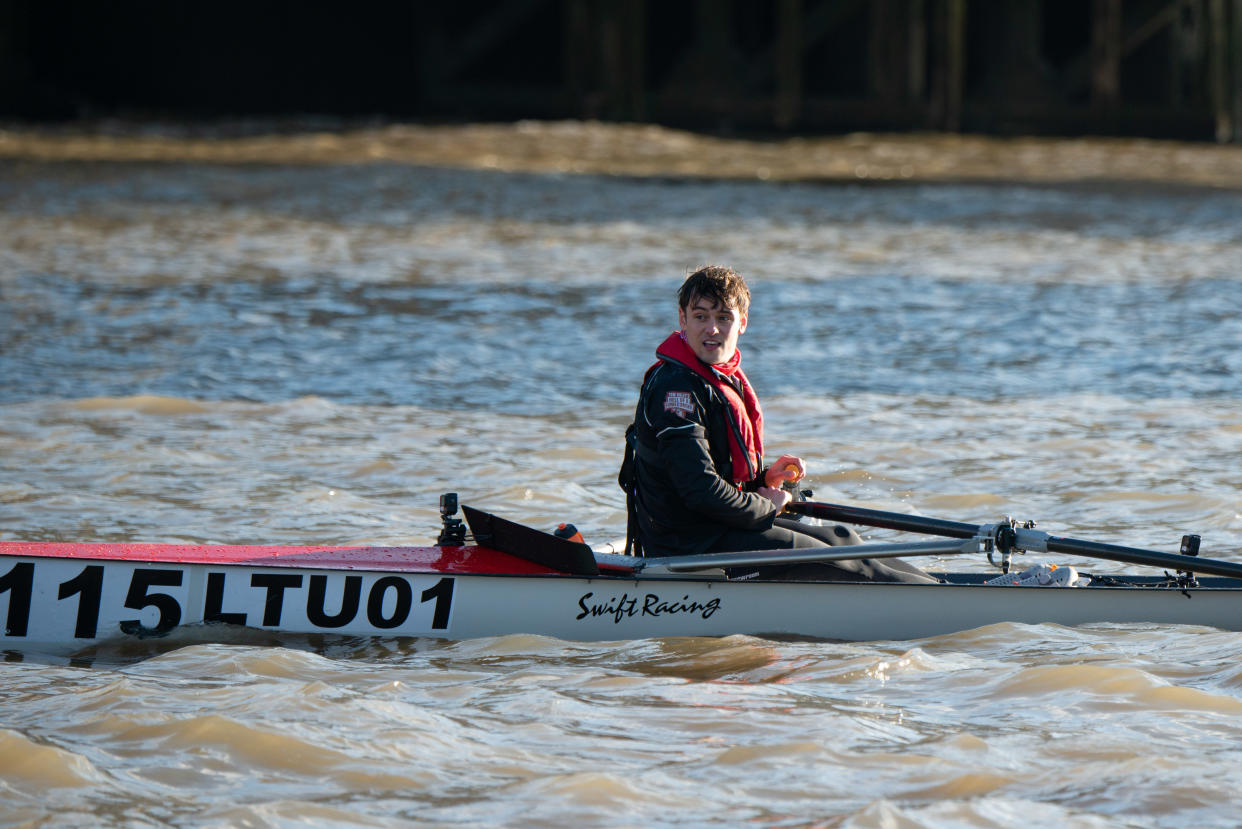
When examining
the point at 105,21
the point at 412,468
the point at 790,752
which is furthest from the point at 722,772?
the point at 105,21

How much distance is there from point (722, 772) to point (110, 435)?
471cm

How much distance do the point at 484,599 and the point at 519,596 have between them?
0.11 m

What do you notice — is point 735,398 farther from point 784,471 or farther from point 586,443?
point 586,443

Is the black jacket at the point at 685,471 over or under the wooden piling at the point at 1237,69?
under

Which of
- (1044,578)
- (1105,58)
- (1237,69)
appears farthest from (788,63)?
(1044,578)

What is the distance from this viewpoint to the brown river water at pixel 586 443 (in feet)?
13.5

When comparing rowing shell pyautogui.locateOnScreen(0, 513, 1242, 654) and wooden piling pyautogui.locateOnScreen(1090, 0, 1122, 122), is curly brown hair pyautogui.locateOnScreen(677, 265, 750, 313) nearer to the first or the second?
rowing shell pyautogui.locateOnScreen(0, 513, 1242, 654)

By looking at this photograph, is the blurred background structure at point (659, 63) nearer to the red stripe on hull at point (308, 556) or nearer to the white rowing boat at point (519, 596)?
the white rowing boat at point (519, 596)

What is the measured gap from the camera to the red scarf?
5.01 m

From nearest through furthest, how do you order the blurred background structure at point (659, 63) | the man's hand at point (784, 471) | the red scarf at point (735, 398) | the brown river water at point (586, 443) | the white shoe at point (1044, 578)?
1. the brown river water at point (586, 443)
2. the red scarf at point (735, 398)
3. the man's hand at point (784, 471)
4. the white shoe at point (1044, 578)
5. the blurred background structure at point (659, 63)

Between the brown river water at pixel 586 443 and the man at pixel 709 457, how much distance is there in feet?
1.01

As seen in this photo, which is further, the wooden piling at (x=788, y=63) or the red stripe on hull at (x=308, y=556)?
the wooden piling at (x=788, y=63)

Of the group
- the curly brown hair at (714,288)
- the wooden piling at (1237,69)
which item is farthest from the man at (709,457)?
the wooden piling at (1237,69)

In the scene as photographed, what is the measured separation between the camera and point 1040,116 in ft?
70.4
